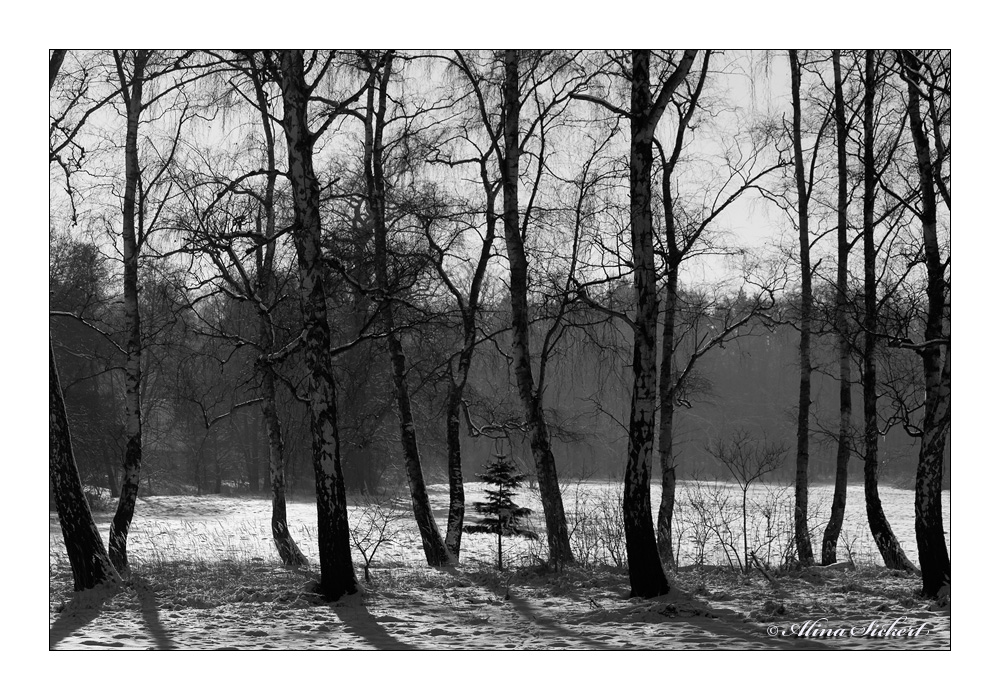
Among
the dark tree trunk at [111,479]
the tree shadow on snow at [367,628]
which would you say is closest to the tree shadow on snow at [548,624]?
the tree shadow on snow at [367,628]

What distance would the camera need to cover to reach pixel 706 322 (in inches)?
418

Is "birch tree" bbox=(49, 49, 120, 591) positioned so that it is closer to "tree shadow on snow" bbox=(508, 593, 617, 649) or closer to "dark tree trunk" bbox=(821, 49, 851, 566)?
"tree shadow on snow" bbox=(508, 593, 617, 649)

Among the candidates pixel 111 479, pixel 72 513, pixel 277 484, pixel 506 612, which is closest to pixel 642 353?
pixel 506 612

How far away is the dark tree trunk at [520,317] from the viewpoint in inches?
327

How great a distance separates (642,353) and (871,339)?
4.06 m

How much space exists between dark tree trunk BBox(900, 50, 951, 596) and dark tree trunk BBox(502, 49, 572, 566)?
3620 millimetres

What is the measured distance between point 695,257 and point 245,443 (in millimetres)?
23432

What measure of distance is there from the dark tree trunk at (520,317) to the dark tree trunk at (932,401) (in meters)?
3.62

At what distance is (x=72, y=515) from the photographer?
6.71m

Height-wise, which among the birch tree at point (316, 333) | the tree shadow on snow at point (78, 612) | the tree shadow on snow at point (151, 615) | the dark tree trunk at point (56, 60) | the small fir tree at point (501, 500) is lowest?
the tree shadow on snow at point (78, 612)

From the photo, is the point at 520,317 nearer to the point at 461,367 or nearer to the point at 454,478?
the point at 461,367

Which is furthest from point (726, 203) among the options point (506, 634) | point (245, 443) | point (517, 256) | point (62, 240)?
point (245, 443)

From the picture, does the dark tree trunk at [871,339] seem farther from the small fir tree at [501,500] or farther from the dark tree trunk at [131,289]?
the dark tree trunk at [131,289]

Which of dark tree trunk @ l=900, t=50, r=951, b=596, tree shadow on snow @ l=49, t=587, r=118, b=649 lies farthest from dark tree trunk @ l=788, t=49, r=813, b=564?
tree shadow on snow @ l=49, t=587, r=118, b=649
